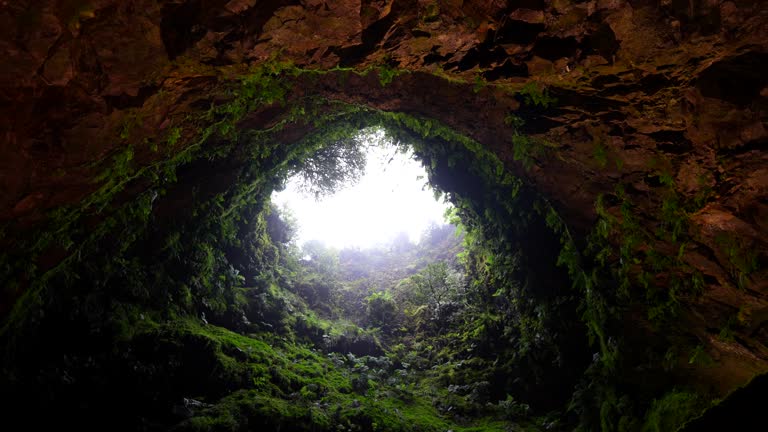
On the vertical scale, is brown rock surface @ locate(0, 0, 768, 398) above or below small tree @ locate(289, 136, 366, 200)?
below

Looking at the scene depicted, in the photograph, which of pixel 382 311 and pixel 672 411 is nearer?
pixel 672 411

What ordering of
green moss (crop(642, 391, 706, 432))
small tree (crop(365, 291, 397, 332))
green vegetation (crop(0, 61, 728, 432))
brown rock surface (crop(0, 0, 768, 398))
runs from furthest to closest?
small tree (crop(365, 291, 397, 332))
green vegetation (crop(0, 61, 728, 432))
green moss (crop(642, 391, 706, 432))
brown rock surface (crop(0, 0, 768, 398))

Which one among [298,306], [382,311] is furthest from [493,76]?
[382,311]

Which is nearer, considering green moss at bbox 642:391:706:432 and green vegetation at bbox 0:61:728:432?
green moss at bbox 642:391:706:432

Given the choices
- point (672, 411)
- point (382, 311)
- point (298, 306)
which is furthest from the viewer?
point (382, 311)

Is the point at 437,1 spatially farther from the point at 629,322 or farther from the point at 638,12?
the point at 629,322

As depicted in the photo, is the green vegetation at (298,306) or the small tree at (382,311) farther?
the small tree at (382,311)

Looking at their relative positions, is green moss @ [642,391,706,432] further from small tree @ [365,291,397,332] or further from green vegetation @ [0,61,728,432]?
small tree @ [365,291,397,332]

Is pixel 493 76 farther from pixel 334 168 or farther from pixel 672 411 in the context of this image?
pixel 334 168

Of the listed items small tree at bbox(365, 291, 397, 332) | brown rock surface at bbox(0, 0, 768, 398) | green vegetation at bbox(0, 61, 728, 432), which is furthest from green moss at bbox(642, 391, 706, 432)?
small tree at bbox(365, 291, 397, 332)

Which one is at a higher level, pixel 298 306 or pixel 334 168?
pixel 334 168

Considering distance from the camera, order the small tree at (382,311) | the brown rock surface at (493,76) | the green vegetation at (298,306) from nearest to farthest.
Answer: the brown rock surface at (493,76)
the green vegetation at (298,306)
the small tree at (382,311)

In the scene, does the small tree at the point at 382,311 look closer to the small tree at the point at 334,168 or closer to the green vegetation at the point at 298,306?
the green vegetation at the point at 298,306

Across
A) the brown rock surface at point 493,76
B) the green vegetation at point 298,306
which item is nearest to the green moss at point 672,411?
the green vegetation at point 298,306
